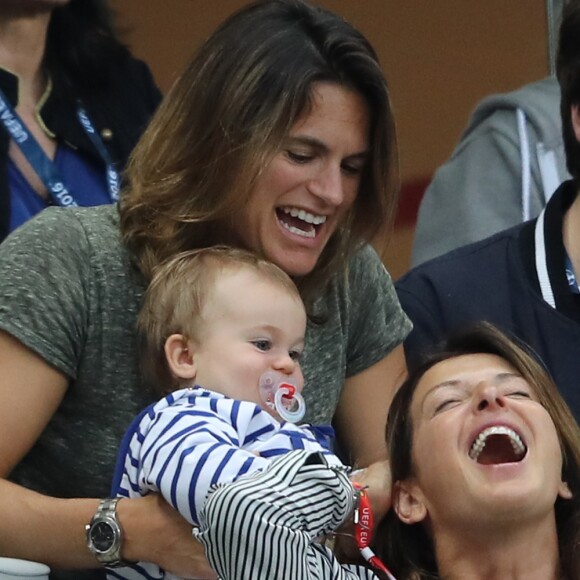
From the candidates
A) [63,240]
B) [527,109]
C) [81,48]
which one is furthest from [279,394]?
[527,109]

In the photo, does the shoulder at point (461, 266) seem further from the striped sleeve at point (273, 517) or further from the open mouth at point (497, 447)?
the striped sleeve at point (273, 517)

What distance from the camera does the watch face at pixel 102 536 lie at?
2.45 metres

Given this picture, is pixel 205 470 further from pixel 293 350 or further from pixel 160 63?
pixel 160 63

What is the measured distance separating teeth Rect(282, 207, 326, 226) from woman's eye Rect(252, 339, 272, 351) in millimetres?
334

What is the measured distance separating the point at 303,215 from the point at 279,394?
41cm

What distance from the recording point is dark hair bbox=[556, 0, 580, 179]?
3.36m

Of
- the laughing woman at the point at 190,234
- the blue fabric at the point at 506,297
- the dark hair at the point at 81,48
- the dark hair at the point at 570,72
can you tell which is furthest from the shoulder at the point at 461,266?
the dark hair at the point at 81,48

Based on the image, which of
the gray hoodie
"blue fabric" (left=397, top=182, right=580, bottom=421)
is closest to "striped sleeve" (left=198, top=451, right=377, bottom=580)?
"blue fabric" (left=397, top=182, right=580, bottom=421)

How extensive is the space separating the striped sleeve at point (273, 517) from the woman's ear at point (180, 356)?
1.09 feet

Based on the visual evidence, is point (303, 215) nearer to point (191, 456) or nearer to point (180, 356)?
point (180, 356)

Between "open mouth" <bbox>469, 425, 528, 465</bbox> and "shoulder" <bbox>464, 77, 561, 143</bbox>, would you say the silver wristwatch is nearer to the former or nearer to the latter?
"open mouth" <bbox>469, 425, 528, 465</bbox>

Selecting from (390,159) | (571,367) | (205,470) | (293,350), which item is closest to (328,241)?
(390,159)

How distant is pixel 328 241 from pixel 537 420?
1.61 ft

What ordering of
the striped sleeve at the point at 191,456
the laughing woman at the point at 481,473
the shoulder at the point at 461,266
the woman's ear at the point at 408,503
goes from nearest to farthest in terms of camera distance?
the striped sleeve at the point at 191,456 → the laughing woman at the point at 481,473 → the woman's ear at the point at 408,503 → the shoulder at the point at 461,266
